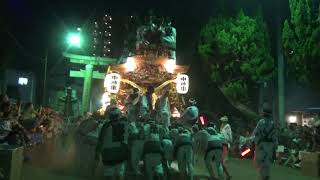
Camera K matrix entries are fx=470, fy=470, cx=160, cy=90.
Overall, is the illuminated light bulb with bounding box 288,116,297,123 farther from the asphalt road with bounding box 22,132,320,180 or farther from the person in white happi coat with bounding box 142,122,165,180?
the person in white happi coat with bounding box 142,122,165,180

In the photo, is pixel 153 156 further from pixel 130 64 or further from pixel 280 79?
pixel 280 79

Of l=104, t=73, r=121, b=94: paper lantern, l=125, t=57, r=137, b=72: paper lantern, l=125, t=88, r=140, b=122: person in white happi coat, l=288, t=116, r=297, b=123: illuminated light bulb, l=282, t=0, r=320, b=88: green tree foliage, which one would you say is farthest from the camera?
l=288, t=116, r=297, b=123: illuminated light bulb

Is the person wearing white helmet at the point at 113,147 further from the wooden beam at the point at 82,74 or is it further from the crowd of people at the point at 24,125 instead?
the wooden beam at the point at 82,74

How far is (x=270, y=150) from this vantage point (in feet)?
42.7

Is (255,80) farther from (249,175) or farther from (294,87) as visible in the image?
(249,175)

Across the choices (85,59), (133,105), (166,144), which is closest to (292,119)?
(85,59)

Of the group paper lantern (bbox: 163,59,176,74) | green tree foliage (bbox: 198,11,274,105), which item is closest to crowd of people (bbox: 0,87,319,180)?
paper lantern (bbox: 163,59,176,74)

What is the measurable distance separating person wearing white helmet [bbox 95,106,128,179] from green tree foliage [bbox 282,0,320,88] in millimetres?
13100

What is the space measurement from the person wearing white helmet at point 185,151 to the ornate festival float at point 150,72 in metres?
9.81

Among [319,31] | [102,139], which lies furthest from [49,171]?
[319,31]

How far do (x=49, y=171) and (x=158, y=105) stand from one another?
6.30m

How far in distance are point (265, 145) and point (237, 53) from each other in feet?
52.8

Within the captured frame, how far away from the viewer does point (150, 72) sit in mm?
24297

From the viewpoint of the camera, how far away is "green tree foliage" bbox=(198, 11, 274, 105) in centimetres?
2812
